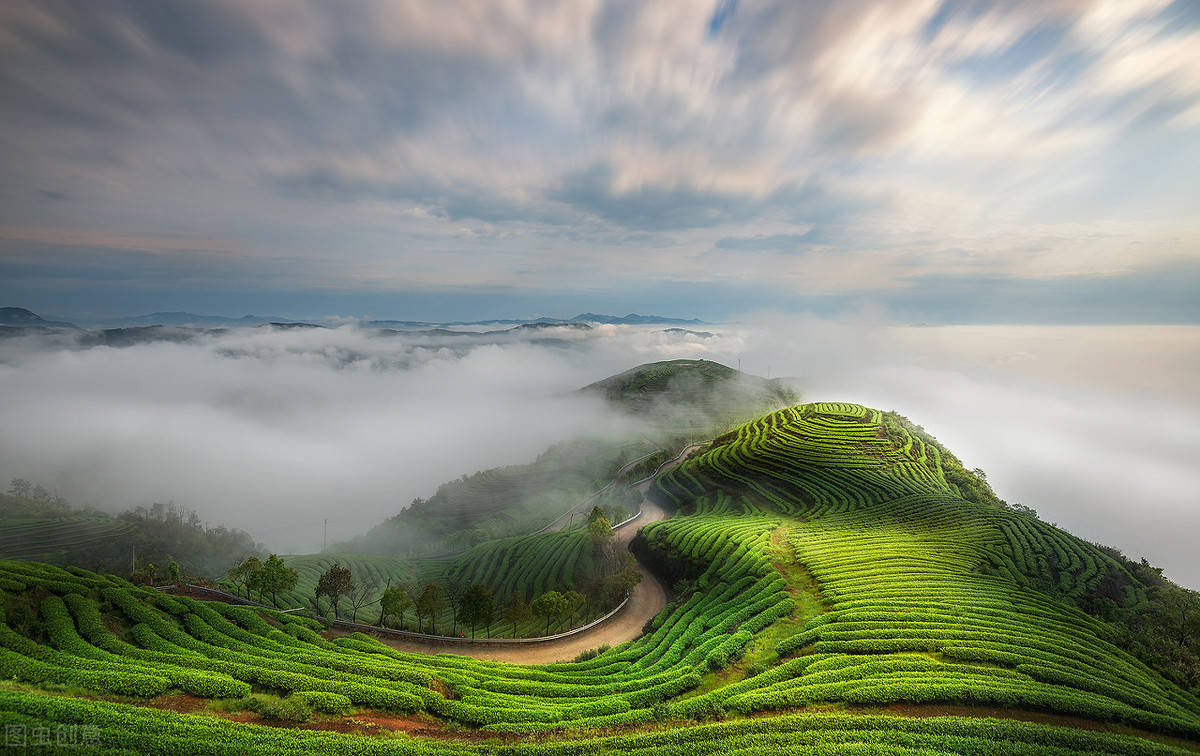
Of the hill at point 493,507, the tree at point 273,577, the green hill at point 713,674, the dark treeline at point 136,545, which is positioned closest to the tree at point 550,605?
the green hill at point 713,674

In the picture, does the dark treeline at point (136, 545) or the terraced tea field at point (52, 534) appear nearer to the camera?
the dark treeline at point (136, 545)

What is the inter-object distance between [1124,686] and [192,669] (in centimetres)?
5510

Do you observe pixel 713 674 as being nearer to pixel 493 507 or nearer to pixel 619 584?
pixel 619 584

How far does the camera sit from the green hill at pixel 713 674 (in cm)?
2080

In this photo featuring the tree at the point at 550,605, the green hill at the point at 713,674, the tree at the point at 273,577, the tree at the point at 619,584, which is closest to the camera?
the green hill at the point at 713,674

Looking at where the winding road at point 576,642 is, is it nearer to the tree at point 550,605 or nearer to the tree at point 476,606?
the tree at point 550,605

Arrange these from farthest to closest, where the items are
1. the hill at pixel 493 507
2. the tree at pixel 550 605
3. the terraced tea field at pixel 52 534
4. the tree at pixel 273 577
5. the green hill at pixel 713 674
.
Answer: the hill at pixel 493 507, the terraced tea field at pixel 52 534, the tree at pixel 273 577, the tree at pixel 550 605, the green hill at pixel 713 674

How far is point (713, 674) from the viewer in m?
30.8

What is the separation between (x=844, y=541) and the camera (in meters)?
53.3

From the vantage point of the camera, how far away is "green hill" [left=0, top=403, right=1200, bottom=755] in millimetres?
20797

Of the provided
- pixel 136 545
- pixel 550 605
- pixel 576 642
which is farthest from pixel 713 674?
pixel 136 545

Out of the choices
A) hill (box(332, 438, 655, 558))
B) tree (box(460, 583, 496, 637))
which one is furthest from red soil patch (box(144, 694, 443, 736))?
hill (box(332, 438, 655, 558))

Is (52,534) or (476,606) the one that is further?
(52,534)

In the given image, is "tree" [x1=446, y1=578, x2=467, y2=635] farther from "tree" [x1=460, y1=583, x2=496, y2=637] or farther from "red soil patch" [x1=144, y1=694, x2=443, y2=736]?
"red soil patch" [x1=144, y1=694, x2=443, y2=736]
